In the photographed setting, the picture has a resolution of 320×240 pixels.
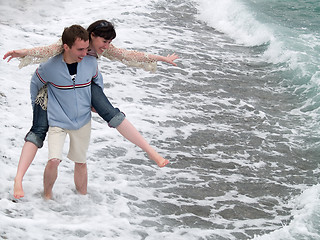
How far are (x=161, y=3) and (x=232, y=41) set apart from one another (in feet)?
10.7

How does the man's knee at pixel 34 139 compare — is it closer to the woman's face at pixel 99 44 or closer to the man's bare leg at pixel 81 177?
the man's bare leg at pixel 81 177

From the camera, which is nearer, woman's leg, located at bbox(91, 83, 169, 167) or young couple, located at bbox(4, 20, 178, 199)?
young couple, located at bbox(4, 20, 178, 199)

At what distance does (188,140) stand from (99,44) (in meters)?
3.20

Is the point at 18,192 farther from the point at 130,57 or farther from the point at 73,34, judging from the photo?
the point at 130,57

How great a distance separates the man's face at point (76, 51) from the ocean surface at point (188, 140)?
1540 mm

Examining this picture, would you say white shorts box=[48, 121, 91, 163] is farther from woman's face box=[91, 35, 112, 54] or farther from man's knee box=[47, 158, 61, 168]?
woman's face box=[91, 35, 112, 54]

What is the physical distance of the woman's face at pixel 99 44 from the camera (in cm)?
496

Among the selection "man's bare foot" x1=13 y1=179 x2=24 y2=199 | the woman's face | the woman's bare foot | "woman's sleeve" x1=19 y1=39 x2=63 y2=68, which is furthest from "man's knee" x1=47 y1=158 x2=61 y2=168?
the woman's face

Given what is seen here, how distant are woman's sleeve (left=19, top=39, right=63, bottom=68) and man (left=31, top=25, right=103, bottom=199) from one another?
0.22 feet

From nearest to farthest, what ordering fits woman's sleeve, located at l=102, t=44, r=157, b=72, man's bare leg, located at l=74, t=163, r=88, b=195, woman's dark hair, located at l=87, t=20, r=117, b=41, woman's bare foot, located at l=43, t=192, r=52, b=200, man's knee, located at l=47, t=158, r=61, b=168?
woman's dark hair, located at l=87, t=20, r=117, b=41, man's knee, located at l=47, t=158, r=61, b=168, woman's sleeve, located at l=102, t=44, r=157, b=72, man's bare leg, located at l=74, t=163, r=88, b=195, woman's bare foot, located at l=43, t=192, r=52, b=200

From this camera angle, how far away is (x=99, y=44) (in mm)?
4980

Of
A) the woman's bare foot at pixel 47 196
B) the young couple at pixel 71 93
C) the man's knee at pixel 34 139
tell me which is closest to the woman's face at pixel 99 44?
the young couple at pixel 71 93

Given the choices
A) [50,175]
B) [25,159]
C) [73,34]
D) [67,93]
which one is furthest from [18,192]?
[73,34]

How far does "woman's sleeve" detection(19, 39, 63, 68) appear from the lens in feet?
15.9
